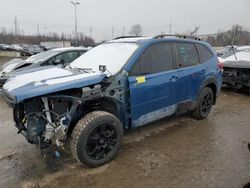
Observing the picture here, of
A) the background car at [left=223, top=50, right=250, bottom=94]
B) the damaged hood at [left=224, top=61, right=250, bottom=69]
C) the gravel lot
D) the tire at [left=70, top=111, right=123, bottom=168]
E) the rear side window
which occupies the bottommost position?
the gravel lot

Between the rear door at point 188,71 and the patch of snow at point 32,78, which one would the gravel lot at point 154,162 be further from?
the patch of snow at point 32,78

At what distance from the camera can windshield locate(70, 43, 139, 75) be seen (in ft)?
13.2

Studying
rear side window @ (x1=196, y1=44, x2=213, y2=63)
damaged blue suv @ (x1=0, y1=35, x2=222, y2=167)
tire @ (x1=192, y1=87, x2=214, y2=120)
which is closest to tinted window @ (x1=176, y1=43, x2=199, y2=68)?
damaged blue suv @ (x1=0, y1=35, x2=222, y2=167)

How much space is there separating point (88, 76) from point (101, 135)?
870 millimetres

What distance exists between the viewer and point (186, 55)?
504cm

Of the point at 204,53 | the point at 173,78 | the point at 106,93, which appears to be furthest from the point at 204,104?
the point at 106,93

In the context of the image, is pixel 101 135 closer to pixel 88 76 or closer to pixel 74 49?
pixel 88 76

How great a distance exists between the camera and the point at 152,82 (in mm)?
4191

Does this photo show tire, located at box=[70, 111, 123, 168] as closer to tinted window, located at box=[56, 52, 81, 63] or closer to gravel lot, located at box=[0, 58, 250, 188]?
gravel lot, located at box=[0, 58, 250, 188]

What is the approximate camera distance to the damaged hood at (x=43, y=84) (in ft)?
9.99

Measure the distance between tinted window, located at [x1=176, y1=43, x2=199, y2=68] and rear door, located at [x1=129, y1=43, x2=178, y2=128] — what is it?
0.23m

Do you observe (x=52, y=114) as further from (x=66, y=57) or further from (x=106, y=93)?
(x=66, y=57)

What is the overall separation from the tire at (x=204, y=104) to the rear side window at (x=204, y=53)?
2.14ft

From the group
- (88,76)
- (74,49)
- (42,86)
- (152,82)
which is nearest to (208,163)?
(152,82)
